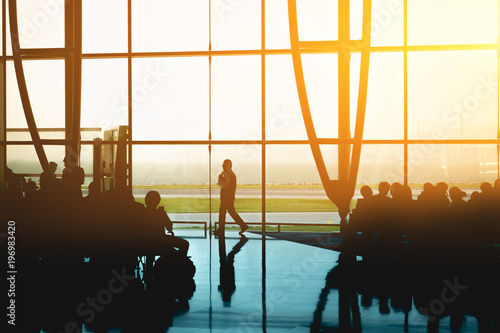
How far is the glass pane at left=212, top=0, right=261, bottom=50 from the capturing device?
43.7 ft

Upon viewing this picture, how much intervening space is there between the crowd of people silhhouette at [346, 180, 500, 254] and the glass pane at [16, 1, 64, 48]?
893cm

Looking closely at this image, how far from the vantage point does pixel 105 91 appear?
46.3ft

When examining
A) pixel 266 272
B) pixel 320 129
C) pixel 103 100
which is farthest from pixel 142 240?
pixel 320 129

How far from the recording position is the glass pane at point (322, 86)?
13.8 meters

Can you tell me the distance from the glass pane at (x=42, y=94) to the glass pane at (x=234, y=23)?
385 centimetres

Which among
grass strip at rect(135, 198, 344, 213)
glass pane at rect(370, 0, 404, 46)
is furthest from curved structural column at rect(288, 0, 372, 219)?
grass strip at rect(135, 198, 344, 213)

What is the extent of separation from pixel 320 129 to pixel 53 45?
7.09m

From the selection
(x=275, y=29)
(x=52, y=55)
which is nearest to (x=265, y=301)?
(x=275, y=29)

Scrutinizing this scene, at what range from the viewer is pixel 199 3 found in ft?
44.7

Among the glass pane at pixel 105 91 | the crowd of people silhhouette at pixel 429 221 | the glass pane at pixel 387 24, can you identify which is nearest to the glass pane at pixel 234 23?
the glass pane at pixel 105 91

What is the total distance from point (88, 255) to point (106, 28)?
8761 mm

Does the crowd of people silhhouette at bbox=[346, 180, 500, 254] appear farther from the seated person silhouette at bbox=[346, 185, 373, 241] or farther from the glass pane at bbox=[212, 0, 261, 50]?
the glass pane at bbox=[212, 0, 261, 50]

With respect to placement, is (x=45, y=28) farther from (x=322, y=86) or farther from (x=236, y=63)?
(x=322, y=86)

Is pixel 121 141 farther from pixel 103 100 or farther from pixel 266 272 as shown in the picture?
pixel 266 272
